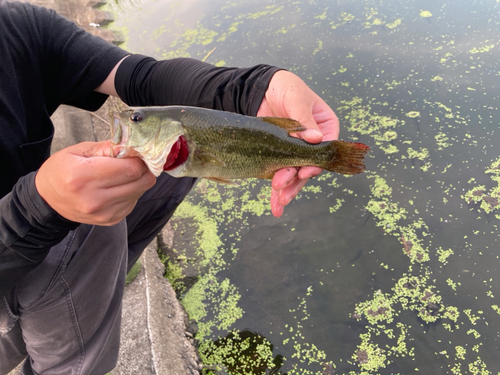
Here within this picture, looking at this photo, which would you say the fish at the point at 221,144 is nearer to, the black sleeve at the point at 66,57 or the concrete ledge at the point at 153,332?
the black sleeve at the point at 66,57

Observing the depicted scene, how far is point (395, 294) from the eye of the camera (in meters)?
2.55

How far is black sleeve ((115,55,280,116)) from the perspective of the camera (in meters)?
1.80

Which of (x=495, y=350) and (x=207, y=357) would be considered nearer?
(x=495, y=350)

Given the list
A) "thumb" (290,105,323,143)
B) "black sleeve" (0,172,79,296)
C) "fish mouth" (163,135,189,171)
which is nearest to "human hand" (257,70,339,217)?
"thumb" (290,105,323,143)

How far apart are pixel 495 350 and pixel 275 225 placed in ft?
5.82

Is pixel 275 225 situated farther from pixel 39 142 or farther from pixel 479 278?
pixel 39 142

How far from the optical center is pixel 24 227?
1229 millimetres

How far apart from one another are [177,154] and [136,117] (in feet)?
0.75

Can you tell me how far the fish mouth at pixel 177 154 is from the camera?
4.91 ft

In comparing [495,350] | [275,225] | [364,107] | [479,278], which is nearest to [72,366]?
[275,225]

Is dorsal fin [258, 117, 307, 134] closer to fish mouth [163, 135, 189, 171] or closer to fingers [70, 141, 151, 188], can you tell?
fish mouth [163, 135, 189, 171]

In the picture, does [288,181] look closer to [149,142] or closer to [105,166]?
[149,142]

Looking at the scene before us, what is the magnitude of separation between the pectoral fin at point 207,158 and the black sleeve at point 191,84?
0.39 metres

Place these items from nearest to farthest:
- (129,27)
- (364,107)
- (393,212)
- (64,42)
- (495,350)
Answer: (64,42)
(495,350)
(393,212)
(364,107)
(129,27)
